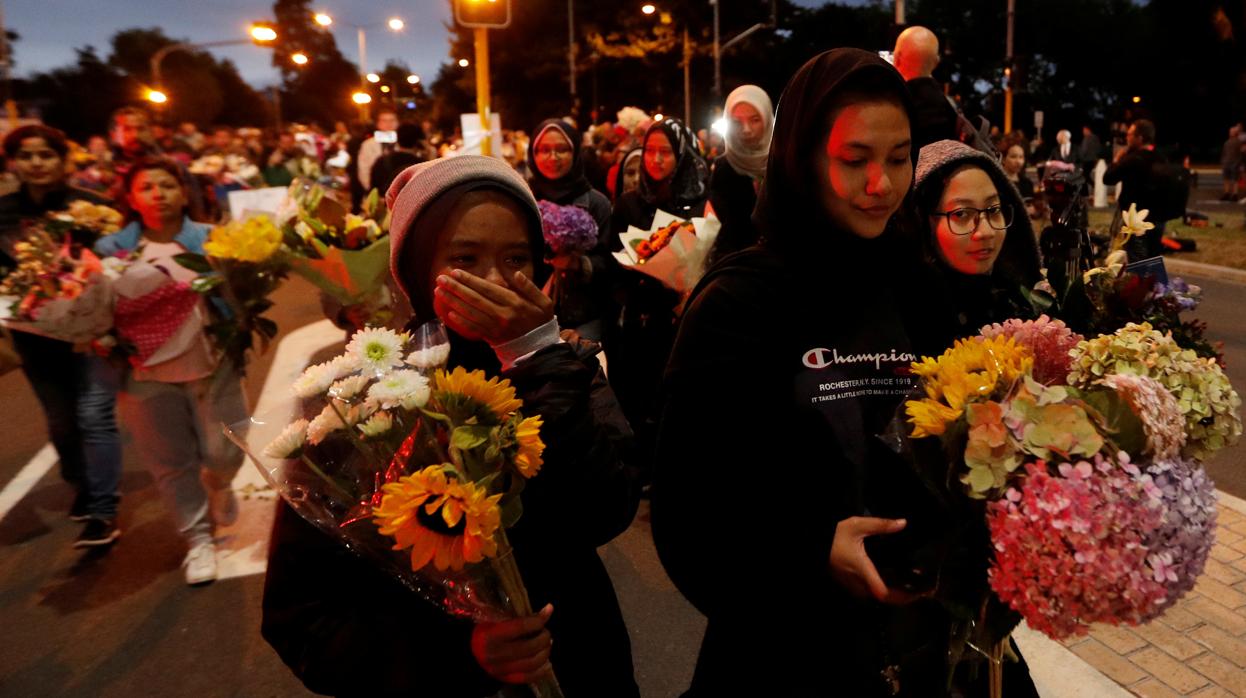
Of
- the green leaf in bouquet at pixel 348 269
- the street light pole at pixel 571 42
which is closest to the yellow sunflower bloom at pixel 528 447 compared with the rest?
the green leaf in bouquet at pixel 348 269

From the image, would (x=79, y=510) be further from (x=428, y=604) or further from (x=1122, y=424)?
(x=1122, y=424)

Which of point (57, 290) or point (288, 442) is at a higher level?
point (57, 290)

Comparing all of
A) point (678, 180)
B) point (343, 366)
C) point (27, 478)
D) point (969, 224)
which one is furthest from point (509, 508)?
point (27, 478)

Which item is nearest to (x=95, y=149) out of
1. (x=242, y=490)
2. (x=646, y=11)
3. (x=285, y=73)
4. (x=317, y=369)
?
(x=242, y=490)

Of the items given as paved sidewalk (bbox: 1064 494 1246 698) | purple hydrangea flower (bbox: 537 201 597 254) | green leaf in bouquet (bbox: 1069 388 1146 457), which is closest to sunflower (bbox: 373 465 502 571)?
green leaf in bouquet (bbox: 1069 388 1146 457)

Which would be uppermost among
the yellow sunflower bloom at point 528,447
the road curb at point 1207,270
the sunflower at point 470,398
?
the sunflower at point 470,398

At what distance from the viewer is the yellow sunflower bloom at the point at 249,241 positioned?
385 centimetres

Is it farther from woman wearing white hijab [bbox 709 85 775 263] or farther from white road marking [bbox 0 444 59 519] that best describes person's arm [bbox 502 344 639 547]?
white road marking [bbox 0 444 59 519]

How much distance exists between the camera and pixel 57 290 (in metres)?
4.22

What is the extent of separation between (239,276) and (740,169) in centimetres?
285

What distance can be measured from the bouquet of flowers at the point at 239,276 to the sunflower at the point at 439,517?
277 cm

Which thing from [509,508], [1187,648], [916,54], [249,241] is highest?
[916,54]

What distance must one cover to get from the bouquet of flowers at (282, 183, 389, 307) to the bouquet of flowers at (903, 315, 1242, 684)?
8.75 feet

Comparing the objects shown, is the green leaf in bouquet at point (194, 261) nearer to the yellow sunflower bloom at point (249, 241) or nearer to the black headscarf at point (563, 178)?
the yellow sunflower bloom at point (249, 241)
